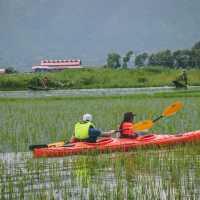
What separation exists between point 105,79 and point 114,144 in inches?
1747

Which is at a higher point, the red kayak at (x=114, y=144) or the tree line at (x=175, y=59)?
the tree line at (x=175, y=59)

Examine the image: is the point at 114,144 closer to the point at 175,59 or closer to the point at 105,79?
the point at 105,79

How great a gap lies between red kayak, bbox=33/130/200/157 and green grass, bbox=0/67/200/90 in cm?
3538

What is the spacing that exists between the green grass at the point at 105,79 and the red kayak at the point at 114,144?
116 ft

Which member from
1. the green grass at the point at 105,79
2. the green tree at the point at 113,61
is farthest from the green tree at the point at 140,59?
the green grass at the point at 105,79

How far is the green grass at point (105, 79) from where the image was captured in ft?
181

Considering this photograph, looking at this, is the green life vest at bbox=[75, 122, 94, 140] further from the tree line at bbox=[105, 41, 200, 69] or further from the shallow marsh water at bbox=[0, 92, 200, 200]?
the tree line at bbox=[105, 41, 200, 69]

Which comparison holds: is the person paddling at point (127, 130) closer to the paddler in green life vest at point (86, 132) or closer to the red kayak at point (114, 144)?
the red kayak at point (114, 144)

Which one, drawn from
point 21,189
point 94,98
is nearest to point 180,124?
point 21,189

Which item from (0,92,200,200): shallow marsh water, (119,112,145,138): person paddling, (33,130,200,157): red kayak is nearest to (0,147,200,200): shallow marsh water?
(0,92,200,200): shallow marsh water

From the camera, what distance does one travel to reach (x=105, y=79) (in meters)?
60.5

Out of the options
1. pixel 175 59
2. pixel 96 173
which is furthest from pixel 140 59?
pixel 96 173

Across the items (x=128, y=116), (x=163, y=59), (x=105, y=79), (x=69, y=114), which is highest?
(x=163, y=59)

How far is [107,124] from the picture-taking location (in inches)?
892
